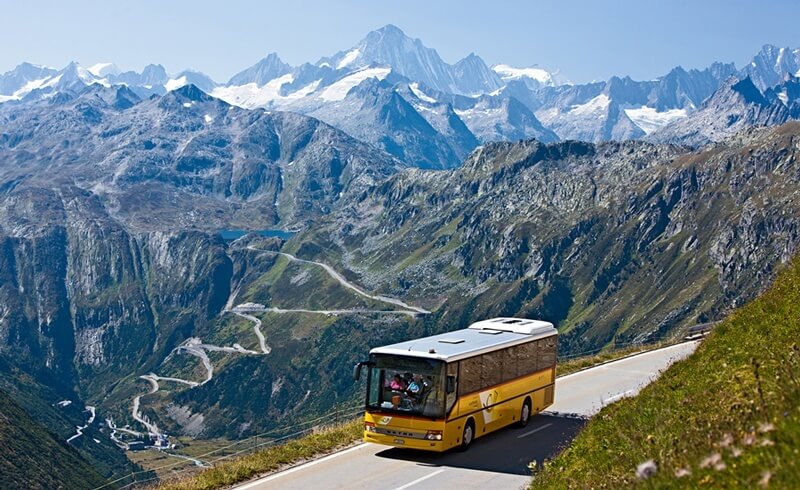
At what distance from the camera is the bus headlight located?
Result: 31.1 m

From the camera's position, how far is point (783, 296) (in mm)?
27922

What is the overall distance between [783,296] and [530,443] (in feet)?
38.9

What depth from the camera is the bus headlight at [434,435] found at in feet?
102

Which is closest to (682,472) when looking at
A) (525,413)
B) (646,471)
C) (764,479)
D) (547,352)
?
(646,471)

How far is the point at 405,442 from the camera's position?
31.5m

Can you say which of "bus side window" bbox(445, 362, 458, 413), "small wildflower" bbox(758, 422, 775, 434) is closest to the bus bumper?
"bus side window" bbox(445, 362, 458, 413)

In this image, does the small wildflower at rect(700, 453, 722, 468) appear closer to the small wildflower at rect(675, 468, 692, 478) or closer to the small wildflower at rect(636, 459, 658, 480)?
the small wildflower at rect(675, 468, 692, 478)

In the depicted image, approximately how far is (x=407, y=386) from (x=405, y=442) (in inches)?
83.5

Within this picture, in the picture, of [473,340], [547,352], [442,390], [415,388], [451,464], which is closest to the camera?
[451,464]

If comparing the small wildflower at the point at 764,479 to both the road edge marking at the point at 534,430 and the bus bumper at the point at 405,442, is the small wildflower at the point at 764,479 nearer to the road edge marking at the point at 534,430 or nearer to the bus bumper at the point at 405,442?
the bus bumper at the point at 405,442

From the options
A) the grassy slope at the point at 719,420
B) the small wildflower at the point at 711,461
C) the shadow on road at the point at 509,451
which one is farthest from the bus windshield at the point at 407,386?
the small wildflower at the point at 711,461

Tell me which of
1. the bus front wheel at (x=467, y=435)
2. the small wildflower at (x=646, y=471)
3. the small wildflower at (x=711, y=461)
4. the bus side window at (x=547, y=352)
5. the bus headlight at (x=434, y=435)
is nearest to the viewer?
the small wildflower at (x=711, y=461)

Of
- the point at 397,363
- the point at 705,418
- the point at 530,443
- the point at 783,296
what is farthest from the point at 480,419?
the point at 705,418

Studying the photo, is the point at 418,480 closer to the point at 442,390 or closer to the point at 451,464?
the point at 451,464
